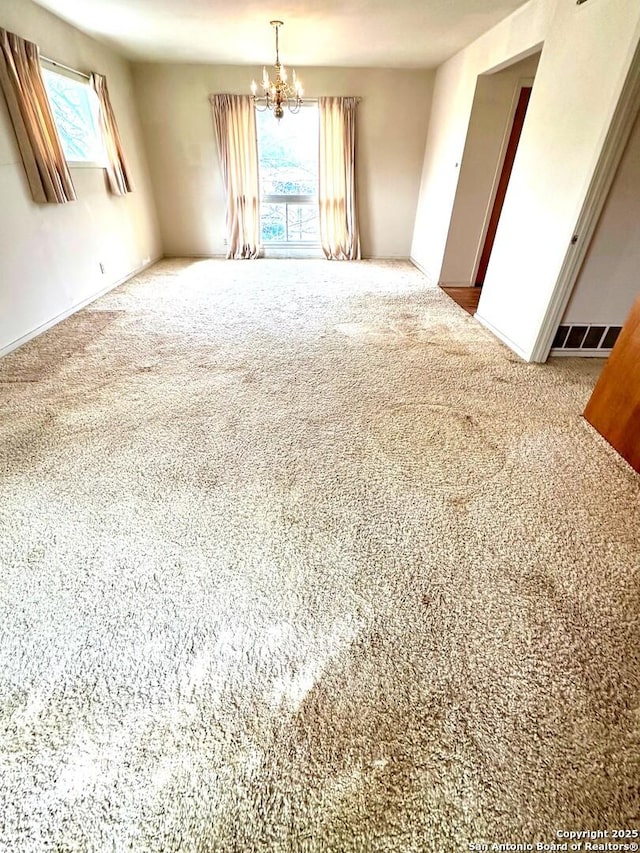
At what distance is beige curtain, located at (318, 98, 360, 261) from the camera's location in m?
5.00

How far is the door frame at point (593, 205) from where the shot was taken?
6.63ft

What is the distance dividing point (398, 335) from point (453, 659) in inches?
104

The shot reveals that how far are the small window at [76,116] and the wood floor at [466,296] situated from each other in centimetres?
401

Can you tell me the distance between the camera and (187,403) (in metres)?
2.32

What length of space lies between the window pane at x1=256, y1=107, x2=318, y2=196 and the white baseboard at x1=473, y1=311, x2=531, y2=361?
350cm

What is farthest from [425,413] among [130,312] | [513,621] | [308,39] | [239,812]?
[308,39]

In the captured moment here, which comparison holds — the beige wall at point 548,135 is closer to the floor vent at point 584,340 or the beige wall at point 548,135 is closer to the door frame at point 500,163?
the floor vent at point 584,340

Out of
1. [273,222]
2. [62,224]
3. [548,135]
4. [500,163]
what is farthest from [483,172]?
[62,224]

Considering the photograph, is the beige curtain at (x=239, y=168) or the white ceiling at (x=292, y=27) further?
the beige curtain at (x=239, y=168)

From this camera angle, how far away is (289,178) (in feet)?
17.9

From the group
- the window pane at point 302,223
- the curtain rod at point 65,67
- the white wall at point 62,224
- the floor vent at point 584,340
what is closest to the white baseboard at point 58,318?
the white wall at point 62,224

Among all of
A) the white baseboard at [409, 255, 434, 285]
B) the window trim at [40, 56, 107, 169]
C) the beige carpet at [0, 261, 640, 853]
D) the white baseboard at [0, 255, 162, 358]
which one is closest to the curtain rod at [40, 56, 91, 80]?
the window trim at [40, 56, 107, 169]

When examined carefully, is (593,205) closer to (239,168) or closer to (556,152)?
(556,152)

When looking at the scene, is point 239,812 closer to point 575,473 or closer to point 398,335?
point 575,473
